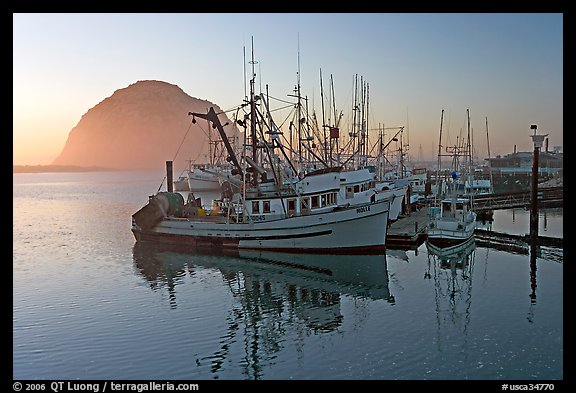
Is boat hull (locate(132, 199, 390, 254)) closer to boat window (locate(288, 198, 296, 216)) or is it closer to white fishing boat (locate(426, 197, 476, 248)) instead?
boat window (locate(288, 198, 296, 216))

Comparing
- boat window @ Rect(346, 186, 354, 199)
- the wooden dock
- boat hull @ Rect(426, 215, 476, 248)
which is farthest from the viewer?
boat window @ Rect(346, 186, 354, 199)

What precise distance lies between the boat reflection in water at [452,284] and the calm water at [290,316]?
0.25ft

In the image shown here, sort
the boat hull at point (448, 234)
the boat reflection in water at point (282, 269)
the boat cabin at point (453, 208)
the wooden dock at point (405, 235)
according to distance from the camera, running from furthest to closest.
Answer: the wooden dock at point (405, 235) < the boat cabin at point (453, 208) < the boat hull at point (448, 234) < the boat reflection in water at point (282, 269)

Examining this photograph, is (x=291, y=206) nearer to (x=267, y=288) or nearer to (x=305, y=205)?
(x=305, y=205)

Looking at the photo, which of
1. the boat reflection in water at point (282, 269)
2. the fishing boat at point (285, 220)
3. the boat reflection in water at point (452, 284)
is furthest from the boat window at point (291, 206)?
the boat reflection in water at point (452, 284)

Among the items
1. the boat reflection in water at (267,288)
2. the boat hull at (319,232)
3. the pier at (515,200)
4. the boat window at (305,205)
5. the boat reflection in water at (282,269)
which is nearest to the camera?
the boat reflection in water at (267,288)

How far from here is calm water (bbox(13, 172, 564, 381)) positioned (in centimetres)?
1365

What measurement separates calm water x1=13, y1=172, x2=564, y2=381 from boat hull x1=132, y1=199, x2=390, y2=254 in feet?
2.55

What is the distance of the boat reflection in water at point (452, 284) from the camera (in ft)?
54.4

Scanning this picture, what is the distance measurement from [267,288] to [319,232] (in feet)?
21.0

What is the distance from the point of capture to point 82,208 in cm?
6650

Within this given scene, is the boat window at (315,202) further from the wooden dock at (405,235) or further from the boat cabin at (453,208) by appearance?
the boat cabin at (453,208)

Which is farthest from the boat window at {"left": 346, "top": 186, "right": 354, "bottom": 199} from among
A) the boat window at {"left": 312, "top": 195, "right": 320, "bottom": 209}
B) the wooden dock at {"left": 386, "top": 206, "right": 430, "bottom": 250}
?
the boat window at {"left": 312, "top": 195, "right": 320, "bottom": 209}

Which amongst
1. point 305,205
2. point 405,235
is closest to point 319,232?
point 305,205
